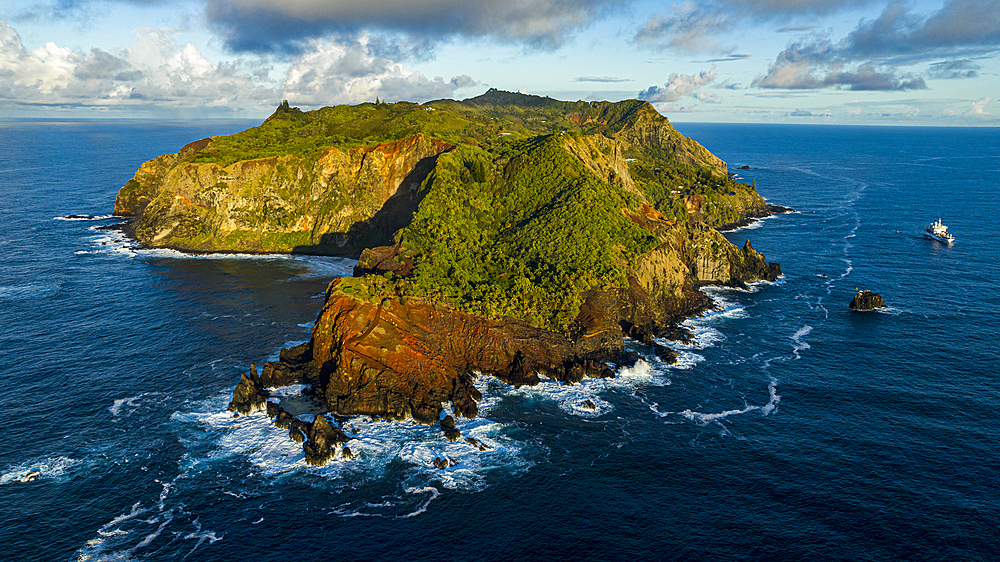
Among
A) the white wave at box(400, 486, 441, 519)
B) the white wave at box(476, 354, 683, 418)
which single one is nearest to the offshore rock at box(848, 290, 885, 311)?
the white wave at box(476, 354, 683, 418)

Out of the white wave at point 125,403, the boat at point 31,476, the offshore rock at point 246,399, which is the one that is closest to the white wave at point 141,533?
the boat at point 31,476

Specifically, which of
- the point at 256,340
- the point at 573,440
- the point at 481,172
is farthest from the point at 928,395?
the point at 256,340

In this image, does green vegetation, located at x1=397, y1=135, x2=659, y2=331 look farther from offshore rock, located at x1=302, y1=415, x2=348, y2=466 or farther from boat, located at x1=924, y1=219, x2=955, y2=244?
boat, located at x1=924, y1=219, x2=955, y2=244

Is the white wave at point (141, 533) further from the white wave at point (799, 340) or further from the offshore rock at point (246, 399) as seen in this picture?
the white wave at point (799, 340)

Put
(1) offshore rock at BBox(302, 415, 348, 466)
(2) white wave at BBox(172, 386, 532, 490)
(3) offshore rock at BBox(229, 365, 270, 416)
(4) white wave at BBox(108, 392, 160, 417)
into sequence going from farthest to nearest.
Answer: (3) offshore rock at BBox(229, 365, 270, 416), (4) white wave at BBox(108, 392, 160, 417), (1) offshore rock at BBox(302, 415, 348, 466), (2) white wave at BBox(172, 386, 532, 490)

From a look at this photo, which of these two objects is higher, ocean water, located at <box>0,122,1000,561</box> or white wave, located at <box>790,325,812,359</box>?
white wave, located at <box>790,325,812,359</box>
